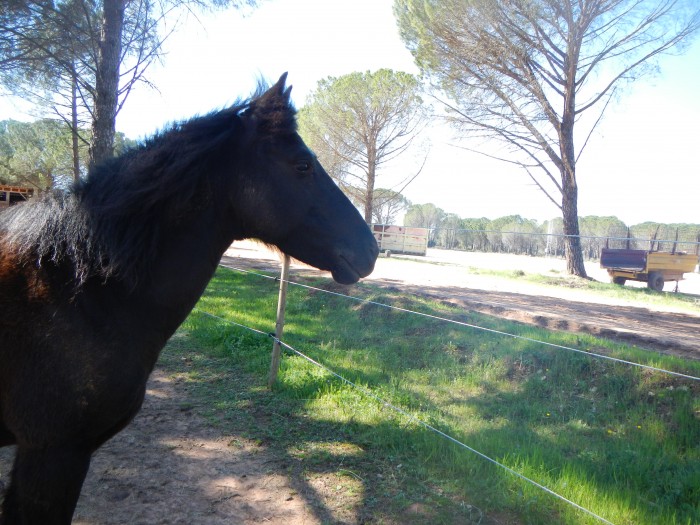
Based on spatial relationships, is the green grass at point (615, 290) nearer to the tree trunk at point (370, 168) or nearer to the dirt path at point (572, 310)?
the dirt path at point (572, 310)

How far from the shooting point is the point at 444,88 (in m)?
17.5

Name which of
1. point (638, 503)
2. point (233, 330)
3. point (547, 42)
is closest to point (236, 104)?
point (638, 503)

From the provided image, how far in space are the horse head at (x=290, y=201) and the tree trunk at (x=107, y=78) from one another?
6.10m

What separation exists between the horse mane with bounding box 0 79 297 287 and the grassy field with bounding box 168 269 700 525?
7.23 ft

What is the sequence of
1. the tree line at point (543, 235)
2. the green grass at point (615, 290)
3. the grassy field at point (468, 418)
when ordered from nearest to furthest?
1. the grassy field at point (468, 418)
2. the green grass at point (615, 290)
3. the tree line at point (543, 235)

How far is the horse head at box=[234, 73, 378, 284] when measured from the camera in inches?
80.6

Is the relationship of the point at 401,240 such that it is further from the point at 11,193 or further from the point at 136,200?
the point at 136,200

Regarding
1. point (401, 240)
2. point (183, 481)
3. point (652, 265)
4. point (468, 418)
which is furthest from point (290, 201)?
point (401, 240)

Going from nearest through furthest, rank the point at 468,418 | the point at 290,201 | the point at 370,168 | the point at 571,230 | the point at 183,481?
the point at 290,201
the point at 183,481
the point at 468,418
the point at 571,230
the point at 370,168

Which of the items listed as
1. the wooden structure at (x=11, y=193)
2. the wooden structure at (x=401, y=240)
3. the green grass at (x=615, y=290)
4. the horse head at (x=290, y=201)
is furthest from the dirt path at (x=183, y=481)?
the wooden structure at (x=401, y=240)

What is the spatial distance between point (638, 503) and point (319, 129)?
81.2 feet

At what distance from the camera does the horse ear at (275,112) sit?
2.07 m

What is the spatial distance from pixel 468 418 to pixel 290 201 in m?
3.06

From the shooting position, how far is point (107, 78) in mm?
7184
